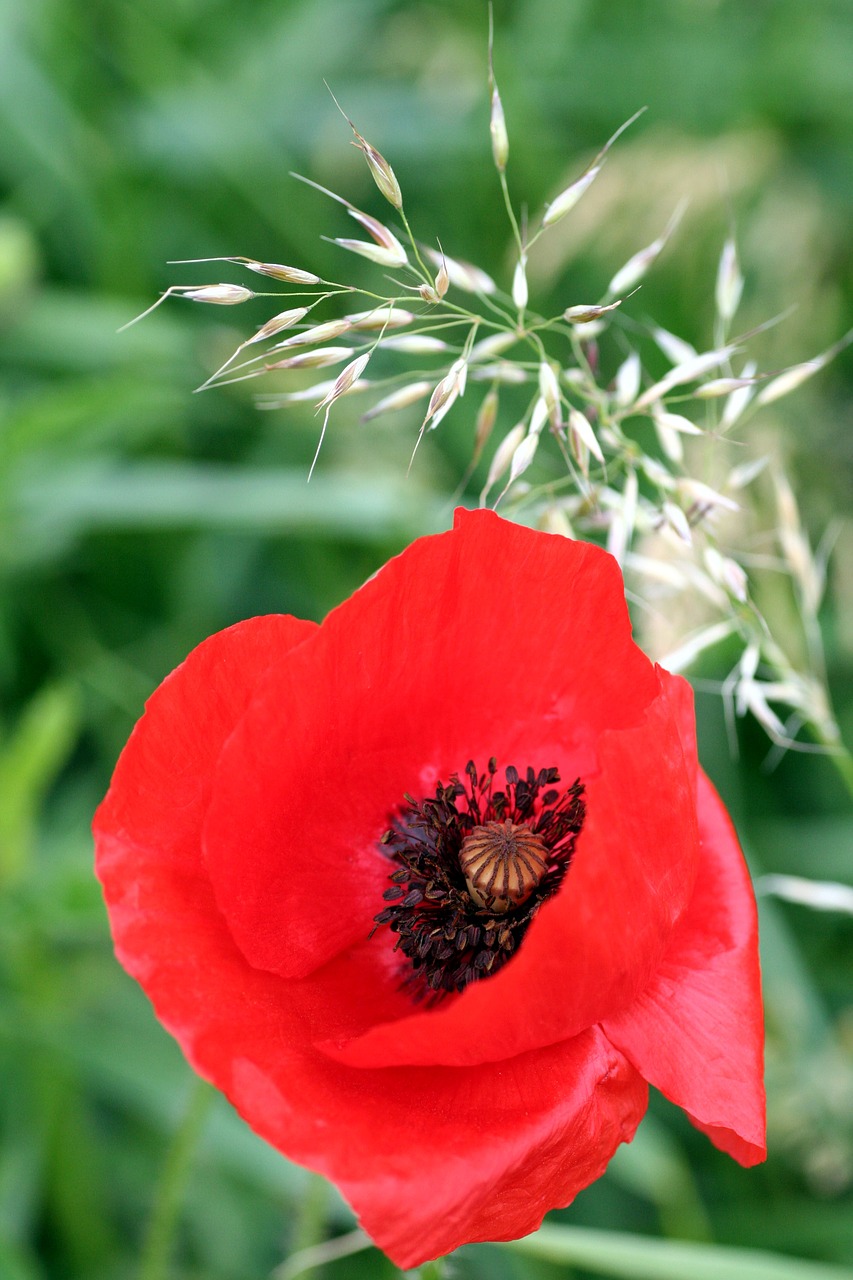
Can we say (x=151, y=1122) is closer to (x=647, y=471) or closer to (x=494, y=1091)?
(x=494, y=1091)

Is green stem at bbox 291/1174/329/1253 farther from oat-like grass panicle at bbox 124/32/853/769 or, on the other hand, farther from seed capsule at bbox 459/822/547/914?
oat-like grass panicle at bbox 124/32/853/769

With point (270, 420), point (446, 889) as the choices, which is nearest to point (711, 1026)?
point (446, 889)

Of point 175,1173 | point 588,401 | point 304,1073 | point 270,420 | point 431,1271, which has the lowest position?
point 270,420

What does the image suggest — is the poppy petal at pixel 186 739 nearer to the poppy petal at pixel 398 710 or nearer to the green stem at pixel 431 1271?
the poppy petal at pixel 398 710

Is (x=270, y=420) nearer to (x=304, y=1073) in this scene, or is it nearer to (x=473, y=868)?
(x=473, y=868)

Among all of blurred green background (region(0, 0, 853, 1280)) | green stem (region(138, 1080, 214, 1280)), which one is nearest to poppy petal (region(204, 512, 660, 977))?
green stem (region(138, 1080, 214, 1280))

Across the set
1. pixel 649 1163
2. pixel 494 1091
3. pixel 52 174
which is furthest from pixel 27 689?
pixel 494 1091
